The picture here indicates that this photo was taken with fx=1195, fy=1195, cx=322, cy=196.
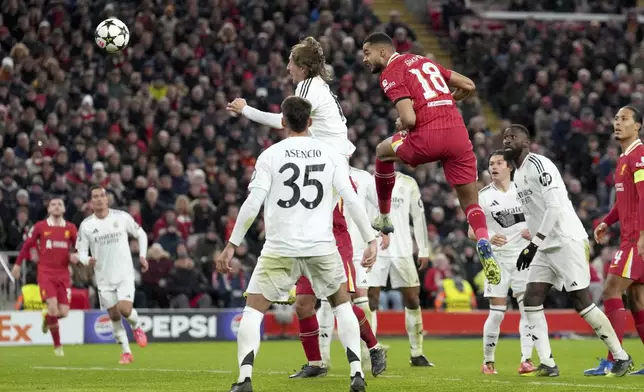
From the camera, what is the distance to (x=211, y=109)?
1060 inches

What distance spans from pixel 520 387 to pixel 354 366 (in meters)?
2.07

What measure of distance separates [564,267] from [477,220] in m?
1.64

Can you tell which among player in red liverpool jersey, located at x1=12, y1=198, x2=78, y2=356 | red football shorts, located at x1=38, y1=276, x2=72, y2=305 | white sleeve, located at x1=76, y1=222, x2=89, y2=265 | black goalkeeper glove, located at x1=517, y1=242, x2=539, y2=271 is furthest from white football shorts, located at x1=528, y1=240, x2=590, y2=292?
red football shorts, located at x1=38, y1=276, x2=72, y2=305

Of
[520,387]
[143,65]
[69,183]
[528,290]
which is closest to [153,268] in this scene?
[69,183]

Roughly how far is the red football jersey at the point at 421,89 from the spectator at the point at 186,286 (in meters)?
12.2

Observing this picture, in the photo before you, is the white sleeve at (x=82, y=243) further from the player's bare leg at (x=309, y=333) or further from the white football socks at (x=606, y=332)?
the white football socks at (x=606, y=332)

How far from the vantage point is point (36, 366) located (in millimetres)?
15883

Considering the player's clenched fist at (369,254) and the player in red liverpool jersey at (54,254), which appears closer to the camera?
the player's clenched fist at (369,254)

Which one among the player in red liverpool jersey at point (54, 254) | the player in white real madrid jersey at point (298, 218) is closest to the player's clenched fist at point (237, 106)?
the player in white real madrid jersey at point (298, 218)

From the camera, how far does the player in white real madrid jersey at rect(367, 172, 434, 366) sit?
52.2 ft

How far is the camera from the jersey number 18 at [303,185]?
10.2m

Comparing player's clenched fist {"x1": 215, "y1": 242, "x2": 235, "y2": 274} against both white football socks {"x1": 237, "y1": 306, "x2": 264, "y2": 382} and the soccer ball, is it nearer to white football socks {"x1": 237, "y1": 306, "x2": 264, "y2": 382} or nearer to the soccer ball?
white football socks {"x1": 237, "y1": 306, "x2": 264, "y2": 382}

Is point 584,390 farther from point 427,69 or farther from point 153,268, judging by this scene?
point 153,268

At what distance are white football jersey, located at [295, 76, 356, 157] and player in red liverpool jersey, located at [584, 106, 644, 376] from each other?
10.4ft
